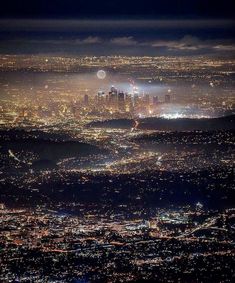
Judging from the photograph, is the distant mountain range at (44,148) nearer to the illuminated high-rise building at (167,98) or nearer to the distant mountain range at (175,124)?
the distant mountain range at (175,124)

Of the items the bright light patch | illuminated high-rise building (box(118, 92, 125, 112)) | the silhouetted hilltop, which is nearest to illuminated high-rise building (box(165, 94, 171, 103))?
illuminated high-rise building (box(118, 92, 125, 112))

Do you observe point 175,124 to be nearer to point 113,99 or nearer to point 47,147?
point 47,147

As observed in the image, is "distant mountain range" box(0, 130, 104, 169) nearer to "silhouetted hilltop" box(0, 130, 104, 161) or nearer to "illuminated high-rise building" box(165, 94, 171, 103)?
"silhouetted hilltop" box(0, 130, 104, 161)

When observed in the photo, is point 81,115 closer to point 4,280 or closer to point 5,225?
point 5,225

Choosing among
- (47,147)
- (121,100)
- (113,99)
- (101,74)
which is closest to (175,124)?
(47,147)

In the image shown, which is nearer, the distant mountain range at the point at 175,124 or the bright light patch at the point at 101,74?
the distant mountain range at the point at 175,124

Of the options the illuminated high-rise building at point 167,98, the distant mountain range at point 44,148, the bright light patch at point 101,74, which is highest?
the bright light patch at point 101,74

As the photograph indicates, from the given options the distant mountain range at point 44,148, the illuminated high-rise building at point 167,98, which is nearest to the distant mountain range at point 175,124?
the distant mountain range at point 44,148

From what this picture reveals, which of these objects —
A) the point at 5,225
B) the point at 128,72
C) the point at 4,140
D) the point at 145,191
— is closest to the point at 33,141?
the point at 4,140
